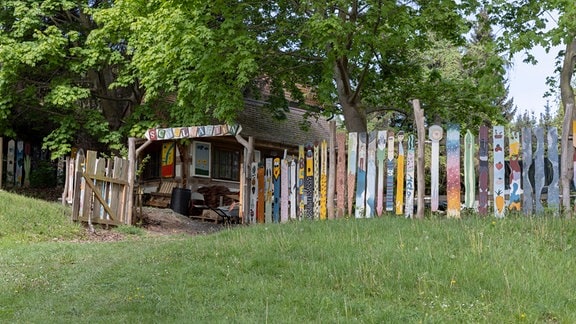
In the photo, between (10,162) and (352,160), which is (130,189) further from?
(10,162)

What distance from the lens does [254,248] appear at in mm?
9266

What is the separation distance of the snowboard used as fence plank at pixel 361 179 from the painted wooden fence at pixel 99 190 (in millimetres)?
7288

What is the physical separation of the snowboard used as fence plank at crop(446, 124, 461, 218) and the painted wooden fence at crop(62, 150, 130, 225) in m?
9.00

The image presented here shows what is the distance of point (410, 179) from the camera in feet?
37.3

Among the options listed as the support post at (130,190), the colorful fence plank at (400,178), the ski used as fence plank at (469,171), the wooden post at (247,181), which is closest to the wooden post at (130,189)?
the support post at (130,190)

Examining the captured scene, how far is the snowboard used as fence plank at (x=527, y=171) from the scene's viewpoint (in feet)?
34.2

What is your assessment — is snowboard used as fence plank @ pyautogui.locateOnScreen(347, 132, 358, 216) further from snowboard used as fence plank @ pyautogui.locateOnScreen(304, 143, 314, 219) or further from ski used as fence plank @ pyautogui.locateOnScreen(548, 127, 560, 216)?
ski used as fence plank @ pyautogui.locateOnScreen(548, 127, 560, 216)

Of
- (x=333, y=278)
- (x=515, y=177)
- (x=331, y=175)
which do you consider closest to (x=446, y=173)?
(x=515, y=177)

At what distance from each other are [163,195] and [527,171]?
17778 millimetres

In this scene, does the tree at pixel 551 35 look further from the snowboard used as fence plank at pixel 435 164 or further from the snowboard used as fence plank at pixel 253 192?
the snowboard used as fence plank at pixel 253 192

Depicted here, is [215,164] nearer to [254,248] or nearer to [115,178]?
[115,178]

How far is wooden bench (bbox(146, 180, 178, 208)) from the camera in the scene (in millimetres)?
25969

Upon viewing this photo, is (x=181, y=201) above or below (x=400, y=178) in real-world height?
below

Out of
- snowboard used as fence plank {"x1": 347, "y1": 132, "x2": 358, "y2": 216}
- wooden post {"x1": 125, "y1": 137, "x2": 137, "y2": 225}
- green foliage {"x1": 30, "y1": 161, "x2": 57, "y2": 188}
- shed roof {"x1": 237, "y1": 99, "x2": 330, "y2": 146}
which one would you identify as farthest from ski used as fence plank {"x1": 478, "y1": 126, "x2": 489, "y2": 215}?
green foliage {"x1": 30, "y1": 161, "x2": 57, "y2": 188}
